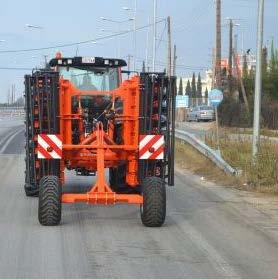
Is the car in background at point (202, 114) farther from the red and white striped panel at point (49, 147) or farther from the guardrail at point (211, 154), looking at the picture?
the red and white striped panel at point (49, 147)

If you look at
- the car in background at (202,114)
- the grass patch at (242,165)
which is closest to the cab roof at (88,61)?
the grass patch at (242,165)

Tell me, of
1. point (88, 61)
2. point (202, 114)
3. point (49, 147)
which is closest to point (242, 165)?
point (88, 61)

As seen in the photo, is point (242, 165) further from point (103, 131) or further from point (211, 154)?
point (103, 131)

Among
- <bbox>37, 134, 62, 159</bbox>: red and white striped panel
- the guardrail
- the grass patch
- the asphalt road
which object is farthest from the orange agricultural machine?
the guardrail

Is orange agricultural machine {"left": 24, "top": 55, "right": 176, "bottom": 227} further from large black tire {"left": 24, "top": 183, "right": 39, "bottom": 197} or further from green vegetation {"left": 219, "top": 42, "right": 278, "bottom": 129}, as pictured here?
green vegetation {"left": 219, "top": 42, "right": 278, "bottom": 129}

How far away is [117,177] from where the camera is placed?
13.9 metres

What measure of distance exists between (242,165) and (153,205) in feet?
26.0

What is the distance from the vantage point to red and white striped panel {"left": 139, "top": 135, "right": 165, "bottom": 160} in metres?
11.2

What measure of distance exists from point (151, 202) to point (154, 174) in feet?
4.56

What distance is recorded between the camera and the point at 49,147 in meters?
11.1

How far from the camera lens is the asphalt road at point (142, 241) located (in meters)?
7.58

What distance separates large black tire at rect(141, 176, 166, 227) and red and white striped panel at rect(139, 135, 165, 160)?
92 cm

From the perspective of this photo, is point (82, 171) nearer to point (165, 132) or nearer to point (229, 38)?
point (165, 132)

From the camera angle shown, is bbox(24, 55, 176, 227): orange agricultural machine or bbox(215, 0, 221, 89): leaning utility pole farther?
bbox(215, 0, 221, 89): leaning utility pole
